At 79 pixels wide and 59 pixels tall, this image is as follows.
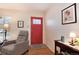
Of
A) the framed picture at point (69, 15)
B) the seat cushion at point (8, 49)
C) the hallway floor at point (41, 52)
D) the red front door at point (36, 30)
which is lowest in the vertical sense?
the hallway floor at point (41, 52)

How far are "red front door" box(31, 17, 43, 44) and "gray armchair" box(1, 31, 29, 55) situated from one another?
20cm

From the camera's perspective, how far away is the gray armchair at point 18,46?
2211mm

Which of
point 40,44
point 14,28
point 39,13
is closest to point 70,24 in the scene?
point 39,13

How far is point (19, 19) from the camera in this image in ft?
7.78

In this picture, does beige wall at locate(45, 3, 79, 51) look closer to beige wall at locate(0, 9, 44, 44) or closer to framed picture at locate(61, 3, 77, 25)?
framed picture at locate(61, 3, 77, 25)

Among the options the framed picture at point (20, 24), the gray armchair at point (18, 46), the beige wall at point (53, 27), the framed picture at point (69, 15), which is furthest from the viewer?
the framed picture at point (20, 24)

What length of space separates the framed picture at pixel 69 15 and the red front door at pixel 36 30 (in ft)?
1.70

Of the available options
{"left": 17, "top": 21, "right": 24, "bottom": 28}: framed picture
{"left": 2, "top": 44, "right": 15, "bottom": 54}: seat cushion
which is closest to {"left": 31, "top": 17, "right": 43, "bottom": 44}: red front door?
{"left": 17, "top": 21, "right": 24, "bottom": 28}: framed picture

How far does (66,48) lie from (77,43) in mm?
186

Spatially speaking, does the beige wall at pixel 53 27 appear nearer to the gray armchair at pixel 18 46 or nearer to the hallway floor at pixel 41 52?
the hallway floor at pixel 41 52

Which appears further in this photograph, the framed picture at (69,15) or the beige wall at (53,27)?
the beige wall at (53,27)

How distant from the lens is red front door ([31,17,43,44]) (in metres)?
2.28

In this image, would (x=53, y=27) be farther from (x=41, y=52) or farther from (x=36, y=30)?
(x=41, y=52)

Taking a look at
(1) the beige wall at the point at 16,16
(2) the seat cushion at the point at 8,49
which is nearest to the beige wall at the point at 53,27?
(1) the beige wall at the point at 16,16
